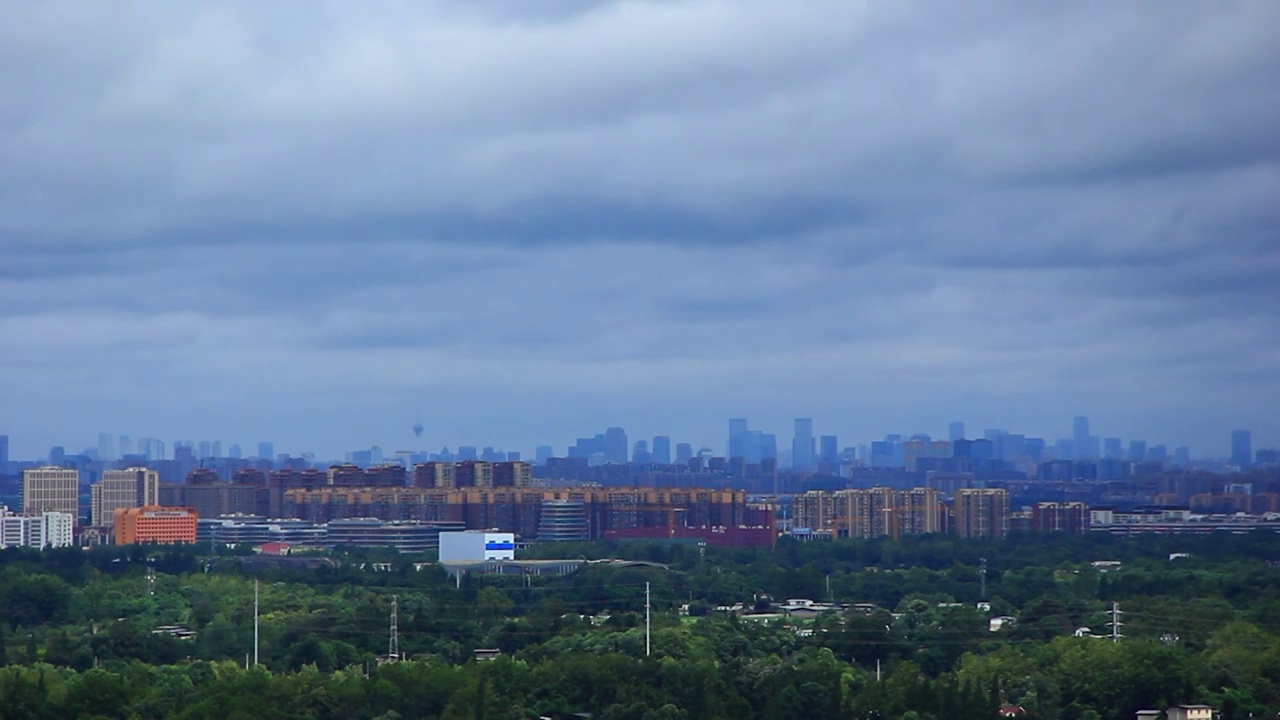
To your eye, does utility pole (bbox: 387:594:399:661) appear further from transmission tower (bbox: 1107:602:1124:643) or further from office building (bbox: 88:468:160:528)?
office building (bbox: 88:468:160:528)

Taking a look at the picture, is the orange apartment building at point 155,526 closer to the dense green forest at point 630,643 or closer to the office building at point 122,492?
the office building at point 122,492

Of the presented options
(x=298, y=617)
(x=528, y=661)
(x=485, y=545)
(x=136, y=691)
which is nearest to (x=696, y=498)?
(x=485, y=545)

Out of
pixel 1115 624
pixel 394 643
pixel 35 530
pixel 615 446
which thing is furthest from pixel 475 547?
pixel 615 446

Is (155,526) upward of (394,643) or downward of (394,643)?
upward

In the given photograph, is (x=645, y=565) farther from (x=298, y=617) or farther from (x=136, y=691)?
(x=136, y=691)

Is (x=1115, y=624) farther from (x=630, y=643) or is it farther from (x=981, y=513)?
(x=981, y=513)

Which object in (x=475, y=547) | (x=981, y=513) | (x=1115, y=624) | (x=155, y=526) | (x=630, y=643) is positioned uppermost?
(x=981, y=513)

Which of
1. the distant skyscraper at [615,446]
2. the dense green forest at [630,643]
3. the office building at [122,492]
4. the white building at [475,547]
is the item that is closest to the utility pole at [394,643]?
the dense green forest at [630,643]
